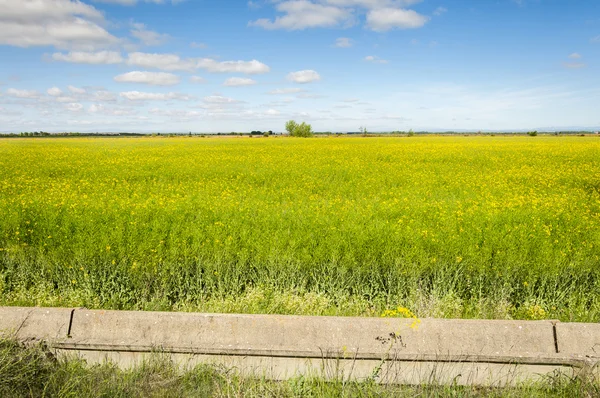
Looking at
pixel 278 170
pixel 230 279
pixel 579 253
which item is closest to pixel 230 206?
pixel 230 279

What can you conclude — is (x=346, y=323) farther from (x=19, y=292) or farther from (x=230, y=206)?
(x=230, y=206)

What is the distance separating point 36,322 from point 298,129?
111 m

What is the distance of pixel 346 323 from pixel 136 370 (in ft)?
7.39

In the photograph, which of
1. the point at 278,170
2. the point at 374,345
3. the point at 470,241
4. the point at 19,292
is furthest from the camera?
the point at 278,170

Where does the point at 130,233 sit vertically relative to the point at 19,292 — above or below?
above

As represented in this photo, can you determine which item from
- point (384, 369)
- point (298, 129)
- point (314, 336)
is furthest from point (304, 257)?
point (298, 129)

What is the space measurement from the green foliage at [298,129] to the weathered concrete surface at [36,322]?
108 meters

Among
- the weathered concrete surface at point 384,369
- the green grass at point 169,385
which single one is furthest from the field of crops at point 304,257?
the green grass at point 169,385

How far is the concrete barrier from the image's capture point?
436 centimetres

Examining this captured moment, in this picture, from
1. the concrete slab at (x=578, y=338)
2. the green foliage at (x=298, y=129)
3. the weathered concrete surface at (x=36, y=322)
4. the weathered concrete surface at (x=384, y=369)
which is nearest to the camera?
the weathered concrete surface at (x=384, y=369)

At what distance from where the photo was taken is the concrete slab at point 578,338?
459 centimetres

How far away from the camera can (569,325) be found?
4.73 metres

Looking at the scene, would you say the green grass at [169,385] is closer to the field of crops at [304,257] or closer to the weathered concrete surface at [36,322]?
the weathered concrete surface at [36,322]

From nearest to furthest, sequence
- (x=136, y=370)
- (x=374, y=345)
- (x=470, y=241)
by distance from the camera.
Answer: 1. (x=136, y=370)
2. (x=374, y=345)
3. (x=470, y=241)
